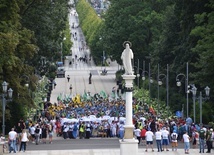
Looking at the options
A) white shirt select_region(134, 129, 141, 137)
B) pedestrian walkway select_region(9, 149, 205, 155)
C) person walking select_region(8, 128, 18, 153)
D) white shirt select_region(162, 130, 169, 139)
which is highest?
white shirt select_region(134, 129, 141, 137)

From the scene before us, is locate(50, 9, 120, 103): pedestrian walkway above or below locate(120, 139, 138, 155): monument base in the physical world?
above

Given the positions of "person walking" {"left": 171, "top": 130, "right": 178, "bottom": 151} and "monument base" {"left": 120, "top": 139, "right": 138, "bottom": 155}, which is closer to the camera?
"monument base" {"left": 120, "top": 139, "right": 138, "bottom": 155}

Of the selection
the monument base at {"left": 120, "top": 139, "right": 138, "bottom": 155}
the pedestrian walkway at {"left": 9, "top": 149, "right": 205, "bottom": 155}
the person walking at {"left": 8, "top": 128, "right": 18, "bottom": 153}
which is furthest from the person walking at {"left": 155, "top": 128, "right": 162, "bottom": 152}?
the person walking at {"left": 8, "top": 128, "right": 18, "bottom": 153}

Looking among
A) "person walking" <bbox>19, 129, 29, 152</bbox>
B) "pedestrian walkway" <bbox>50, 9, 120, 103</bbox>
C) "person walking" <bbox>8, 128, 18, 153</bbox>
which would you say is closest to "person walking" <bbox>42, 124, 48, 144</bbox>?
"person walking" <bbox>19, 129, 29, 152</bbox>

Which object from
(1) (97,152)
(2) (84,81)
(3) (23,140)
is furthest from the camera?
(2) (84,81)

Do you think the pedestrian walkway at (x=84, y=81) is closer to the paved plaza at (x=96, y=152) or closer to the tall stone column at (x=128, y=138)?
the paved plaza at (x=96, y=152)

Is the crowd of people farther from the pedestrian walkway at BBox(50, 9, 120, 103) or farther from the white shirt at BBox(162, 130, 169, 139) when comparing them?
the pedestrian walkway at BBox(50, 9, 120, 103)

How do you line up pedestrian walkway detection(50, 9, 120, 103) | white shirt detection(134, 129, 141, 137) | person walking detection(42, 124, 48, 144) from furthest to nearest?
pedestrian walkway detection(50, 9, 120, 103)
person walking detection(42, 124, 48, 144)
white shirt detection(134, 129, 141, 137)

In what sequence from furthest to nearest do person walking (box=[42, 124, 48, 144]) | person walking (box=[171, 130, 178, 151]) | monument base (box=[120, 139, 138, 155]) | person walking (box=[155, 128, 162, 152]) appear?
person walking (box=[42, 124, 48, 144]) → person walking (box=[171, 130, 178, 151]) → person walking (box=[155, 128, 162, 152]) → monument base (box=[120, 139, 138, 155])

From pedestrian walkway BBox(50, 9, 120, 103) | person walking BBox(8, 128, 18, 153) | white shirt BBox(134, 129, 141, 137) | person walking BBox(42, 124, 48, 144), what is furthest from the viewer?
pedestrian walkway BBox(50, 9, 120, 103)

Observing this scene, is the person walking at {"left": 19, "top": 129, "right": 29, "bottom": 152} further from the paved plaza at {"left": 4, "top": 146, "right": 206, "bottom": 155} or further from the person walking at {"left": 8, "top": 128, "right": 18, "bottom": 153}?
the paved plaza at {"left": 4, "top": 146, "right": 206, "bottom": 155}

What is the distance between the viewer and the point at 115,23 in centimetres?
12019

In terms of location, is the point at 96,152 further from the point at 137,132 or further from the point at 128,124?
the point at 128,124

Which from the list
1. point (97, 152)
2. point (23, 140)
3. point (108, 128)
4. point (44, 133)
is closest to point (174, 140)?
point (97, 152)
